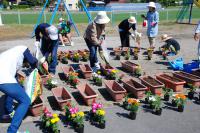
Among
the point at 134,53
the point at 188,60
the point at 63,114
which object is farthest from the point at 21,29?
the point at 63,114

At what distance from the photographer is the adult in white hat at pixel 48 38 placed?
720 cm

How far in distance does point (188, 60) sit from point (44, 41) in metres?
5.17

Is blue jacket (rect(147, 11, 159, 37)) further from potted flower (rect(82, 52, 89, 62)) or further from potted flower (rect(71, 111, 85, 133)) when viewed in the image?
potted flower (rect(71, 111, 85, 133))

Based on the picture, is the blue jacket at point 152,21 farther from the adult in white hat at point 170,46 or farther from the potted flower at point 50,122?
the potted flower at point 50,122

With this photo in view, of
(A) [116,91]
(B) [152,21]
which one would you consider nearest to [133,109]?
(A) [116,91]

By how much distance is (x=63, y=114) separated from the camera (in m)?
5.46

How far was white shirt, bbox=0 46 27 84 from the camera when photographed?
4000 mm

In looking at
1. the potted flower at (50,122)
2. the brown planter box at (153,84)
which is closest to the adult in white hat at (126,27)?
the brown planter box at (153,84)

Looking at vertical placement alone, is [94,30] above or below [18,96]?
above

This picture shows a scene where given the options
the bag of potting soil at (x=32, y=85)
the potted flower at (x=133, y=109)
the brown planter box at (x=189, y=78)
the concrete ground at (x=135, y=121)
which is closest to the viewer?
the bag of potting soil at (x=32, y=85)

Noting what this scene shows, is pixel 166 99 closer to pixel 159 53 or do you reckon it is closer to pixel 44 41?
pixel 44 41

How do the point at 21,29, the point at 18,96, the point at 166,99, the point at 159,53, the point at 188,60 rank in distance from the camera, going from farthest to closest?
1. the point at 21,29
2. the point at 159,53
3. the point at 188,60
4. the point at 166,99
5. the point at 18,96

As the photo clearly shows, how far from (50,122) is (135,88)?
2420 mm

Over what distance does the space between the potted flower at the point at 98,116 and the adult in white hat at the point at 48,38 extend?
2857mm
